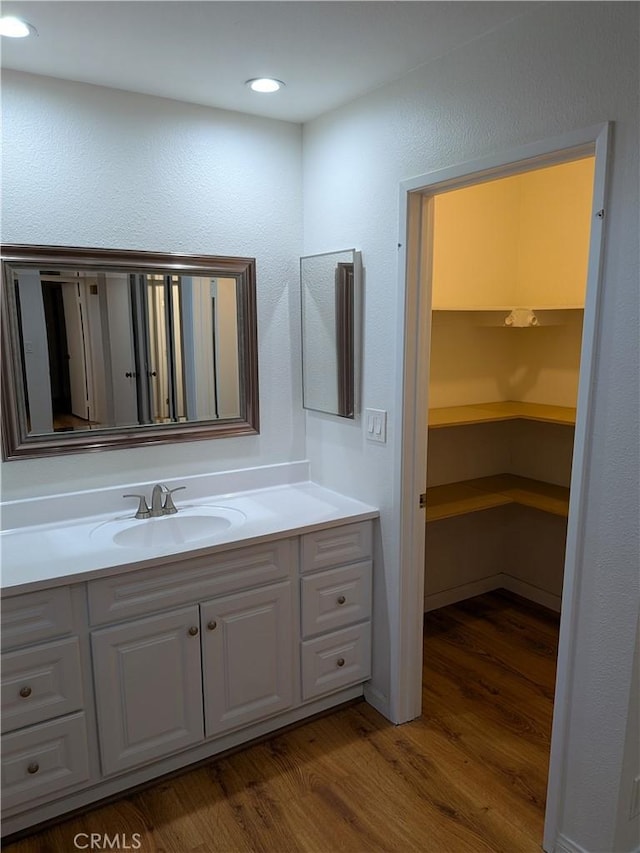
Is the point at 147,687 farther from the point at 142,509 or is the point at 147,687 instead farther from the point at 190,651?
the point at 142,509

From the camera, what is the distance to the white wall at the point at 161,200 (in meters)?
2.11

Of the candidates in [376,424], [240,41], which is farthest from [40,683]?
[240,41]

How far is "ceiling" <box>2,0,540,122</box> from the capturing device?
160 cm

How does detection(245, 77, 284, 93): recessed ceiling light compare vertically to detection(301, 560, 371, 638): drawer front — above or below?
above

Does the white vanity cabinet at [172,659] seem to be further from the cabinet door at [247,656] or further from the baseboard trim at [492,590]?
the baseboard trim at [492,590]

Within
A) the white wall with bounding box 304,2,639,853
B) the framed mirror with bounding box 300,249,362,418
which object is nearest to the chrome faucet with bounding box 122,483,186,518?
the framed mirror with bounding box 300,249,362,418

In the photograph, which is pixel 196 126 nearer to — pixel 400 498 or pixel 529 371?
pixel 400 498

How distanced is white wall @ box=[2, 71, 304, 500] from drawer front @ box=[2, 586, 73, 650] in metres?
0.56

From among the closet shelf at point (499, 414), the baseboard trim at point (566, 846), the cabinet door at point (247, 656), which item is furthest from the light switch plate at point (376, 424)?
the baseboard trim at point (566, 846)

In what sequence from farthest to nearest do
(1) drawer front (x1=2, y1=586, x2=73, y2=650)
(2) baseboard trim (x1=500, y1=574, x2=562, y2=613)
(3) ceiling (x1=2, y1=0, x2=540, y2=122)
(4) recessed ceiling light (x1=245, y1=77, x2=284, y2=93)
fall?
(2) baseboard trim (x1=500, y1=574, x2=562, y2=613)
(4) recessed ceiling light (x1=245, y1=77, x2=284, y2=93)
(1) drawer front (x1=2, y1=586, x2=73, y2=650)
(3) ceiling (x1=2, y1=0, x2=540, y2=122)

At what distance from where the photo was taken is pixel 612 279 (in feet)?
4.97

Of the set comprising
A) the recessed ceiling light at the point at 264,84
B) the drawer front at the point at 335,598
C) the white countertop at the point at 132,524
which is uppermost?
the recessed ceiling light at the point at 264,84

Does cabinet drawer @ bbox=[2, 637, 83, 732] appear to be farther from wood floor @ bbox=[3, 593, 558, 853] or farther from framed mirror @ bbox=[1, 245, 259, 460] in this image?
framed mirror @ bbox=[1, 245, 259, 460]

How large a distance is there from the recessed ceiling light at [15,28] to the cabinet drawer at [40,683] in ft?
5.82
